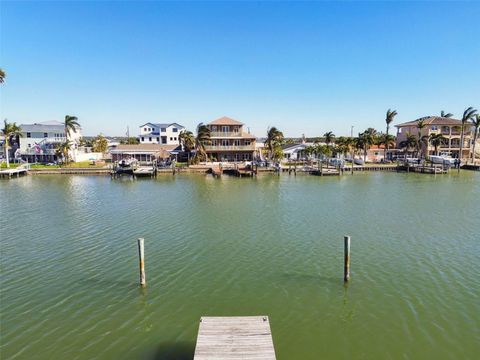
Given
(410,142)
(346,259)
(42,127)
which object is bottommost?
(346,259)

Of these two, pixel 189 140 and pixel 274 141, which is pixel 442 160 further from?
pixel 189 140

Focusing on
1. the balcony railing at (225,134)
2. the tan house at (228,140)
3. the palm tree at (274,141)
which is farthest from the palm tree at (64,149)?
the palm tree at (274,141)

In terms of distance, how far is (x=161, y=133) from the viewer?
104125 millimetres

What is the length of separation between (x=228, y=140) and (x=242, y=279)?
6396cm

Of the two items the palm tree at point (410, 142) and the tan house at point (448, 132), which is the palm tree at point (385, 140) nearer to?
the palm tree at point (410, 142)

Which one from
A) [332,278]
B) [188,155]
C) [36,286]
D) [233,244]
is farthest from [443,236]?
[188,155]

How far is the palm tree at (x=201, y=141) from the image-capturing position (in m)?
73.8

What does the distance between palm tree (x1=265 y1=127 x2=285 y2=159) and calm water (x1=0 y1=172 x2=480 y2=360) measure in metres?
43.6

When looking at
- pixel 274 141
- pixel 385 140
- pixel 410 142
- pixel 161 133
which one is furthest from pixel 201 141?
pixel 410 142

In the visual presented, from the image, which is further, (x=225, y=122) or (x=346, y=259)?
(x=225, y=122)

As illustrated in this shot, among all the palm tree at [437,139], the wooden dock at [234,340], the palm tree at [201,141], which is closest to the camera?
the wooden dock at [234,340]

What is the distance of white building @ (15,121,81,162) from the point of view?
3150 inches

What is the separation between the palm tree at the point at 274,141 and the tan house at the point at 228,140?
4.57 m

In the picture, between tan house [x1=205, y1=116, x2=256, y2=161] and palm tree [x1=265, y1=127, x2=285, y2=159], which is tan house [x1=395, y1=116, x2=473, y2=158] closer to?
palm tree [x1=265, y1=127, x2=285, y2=159]
